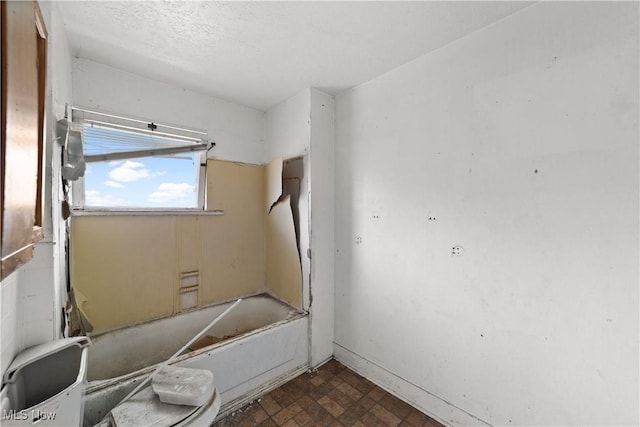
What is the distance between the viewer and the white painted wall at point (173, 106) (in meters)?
1.80

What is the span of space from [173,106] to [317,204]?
146 centimetres

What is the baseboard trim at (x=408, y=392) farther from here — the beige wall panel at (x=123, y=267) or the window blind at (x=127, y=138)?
the window blind at (x=127, y=138)

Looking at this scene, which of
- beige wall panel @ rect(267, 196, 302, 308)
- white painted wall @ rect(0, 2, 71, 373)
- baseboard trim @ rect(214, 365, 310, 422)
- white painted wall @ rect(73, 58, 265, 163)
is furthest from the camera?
beige wall panel @ rect(267, 196, 302, 308)

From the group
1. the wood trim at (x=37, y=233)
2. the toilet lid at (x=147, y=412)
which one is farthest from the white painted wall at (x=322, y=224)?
the wood trim at (x=37, y=233)

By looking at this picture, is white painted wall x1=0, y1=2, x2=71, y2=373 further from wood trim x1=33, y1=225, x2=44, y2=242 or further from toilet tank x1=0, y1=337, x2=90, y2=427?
wood trim x1=33, y1=225, x2=44, y2=242

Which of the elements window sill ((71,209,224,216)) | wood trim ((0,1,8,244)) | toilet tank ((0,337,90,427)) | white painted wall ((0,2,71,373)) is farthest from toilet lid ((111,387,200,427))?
window sill ((71,209,224,216))

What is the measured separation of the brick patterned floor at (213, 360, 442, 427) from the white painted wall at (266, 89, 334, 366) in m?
0.28

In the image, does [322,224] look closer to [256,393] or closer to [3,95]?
[256,393]

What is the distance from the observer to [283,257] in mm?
2453

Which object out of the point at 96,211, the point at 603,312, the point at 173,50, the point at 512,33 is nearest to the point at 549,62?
the point at 512,33

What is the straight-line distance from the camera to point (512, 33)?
134 centimetres

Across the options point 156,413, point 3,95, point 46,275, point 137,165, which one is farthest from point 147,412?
point 137,165

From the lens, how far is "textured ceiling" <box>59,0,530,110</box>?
1298 millimetres

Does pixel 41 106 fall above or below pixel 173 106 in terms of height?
below
